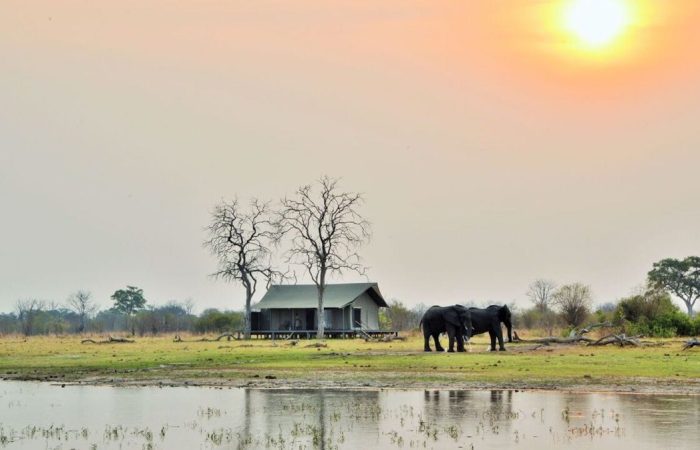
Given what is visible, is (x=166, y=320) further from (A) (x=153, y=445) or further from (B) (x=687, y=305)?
(A) (x=153, y=445)

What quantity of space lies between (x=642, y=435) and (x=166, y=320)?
115372 mm

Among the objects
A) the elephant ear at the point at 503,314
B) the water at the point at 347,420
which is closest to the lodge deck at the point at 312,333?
the elephant ear at the point at 503,314

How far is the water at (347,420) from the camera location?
21.2 meters

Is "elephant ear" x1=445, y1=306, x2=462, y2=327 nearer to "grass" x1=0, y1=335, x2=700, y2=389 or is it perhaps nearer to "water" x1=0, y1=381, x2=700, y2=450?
"grass" x1=0, y1=335, x2=700, y2=389

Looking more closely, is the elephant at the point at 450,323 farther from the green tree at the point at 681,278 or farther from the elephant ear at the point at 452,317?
the green tree at the point at 681,278

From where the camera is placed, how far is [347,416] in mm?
25281

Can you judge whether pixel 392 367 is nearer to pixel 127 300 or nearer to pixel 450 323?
pixel 450 323

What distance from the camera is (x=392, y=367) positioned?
4225 centimetres

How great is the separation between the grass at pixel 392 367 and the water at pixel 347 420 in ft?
15.6

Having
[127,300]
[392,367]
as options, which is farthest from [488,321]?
[127,300]

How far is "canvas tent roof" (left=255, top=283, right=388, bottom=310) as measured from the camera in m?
95.8

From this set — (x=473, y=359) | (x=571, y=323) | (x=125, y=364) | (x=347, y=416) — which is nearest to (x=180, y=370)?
(x=125, y=364)

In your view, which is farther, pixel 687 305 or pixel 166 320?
pixel 687 305

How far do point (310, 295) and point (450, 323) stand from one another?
44760mm
